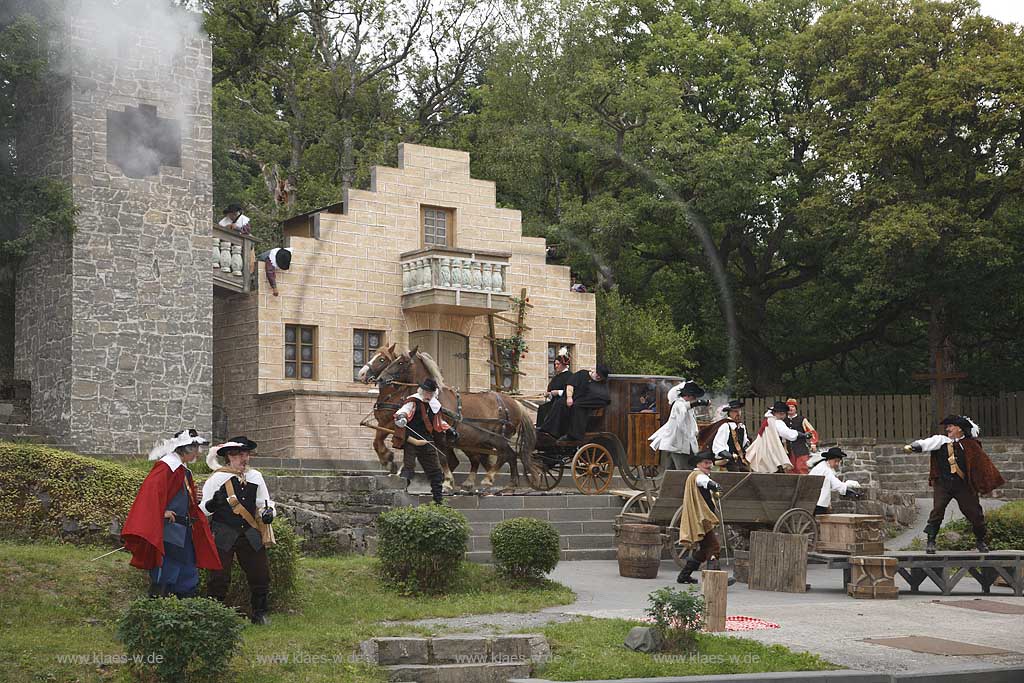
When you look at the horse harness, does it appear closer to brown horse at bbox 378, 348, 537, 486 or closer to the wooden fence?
brown horse at bbox 378, 348, 537, 486

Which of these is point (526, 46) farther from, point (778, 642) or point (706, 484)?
point (778, 642)

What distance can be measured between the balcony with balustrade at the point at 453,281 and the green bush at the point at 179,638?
69.1 ft

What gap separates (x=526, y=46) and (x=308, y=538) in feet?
81.3

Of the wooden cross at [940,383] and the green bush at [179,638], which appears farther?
the wooden cross at [940,383]

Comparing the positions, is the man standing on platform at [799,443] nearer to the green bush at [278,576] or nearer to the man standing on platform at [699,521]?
the man standing on platform at [699,521]

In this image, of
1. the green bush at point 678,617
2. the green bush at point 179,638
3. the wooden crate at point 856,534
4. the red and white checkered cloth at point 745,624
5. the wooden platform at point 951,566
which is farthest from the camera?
the wooden crate at point 856,534

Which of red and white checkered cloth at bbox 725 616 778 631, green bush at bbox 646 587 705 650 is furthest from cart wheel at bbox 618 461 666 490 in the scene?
green bush at bbox 646 587 705 650

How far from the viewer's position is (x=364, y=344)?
108 feet

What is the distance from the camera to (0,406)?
2764cm

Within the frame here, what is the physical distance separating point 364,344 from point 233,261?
3877 millimetres

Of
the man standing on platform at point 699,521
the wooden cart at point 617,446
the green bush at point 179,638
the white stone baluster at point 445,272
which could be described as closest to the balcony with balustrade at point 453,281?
the white stone baluster at point 445,272

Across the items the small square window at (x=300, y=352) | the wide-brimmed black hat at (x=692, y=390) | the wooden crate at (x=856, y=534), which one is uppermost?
the small square window at (x=300, y=352)

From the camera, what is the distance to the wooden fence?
125ft

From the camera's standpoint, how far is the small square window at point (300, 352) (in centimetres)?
3164
